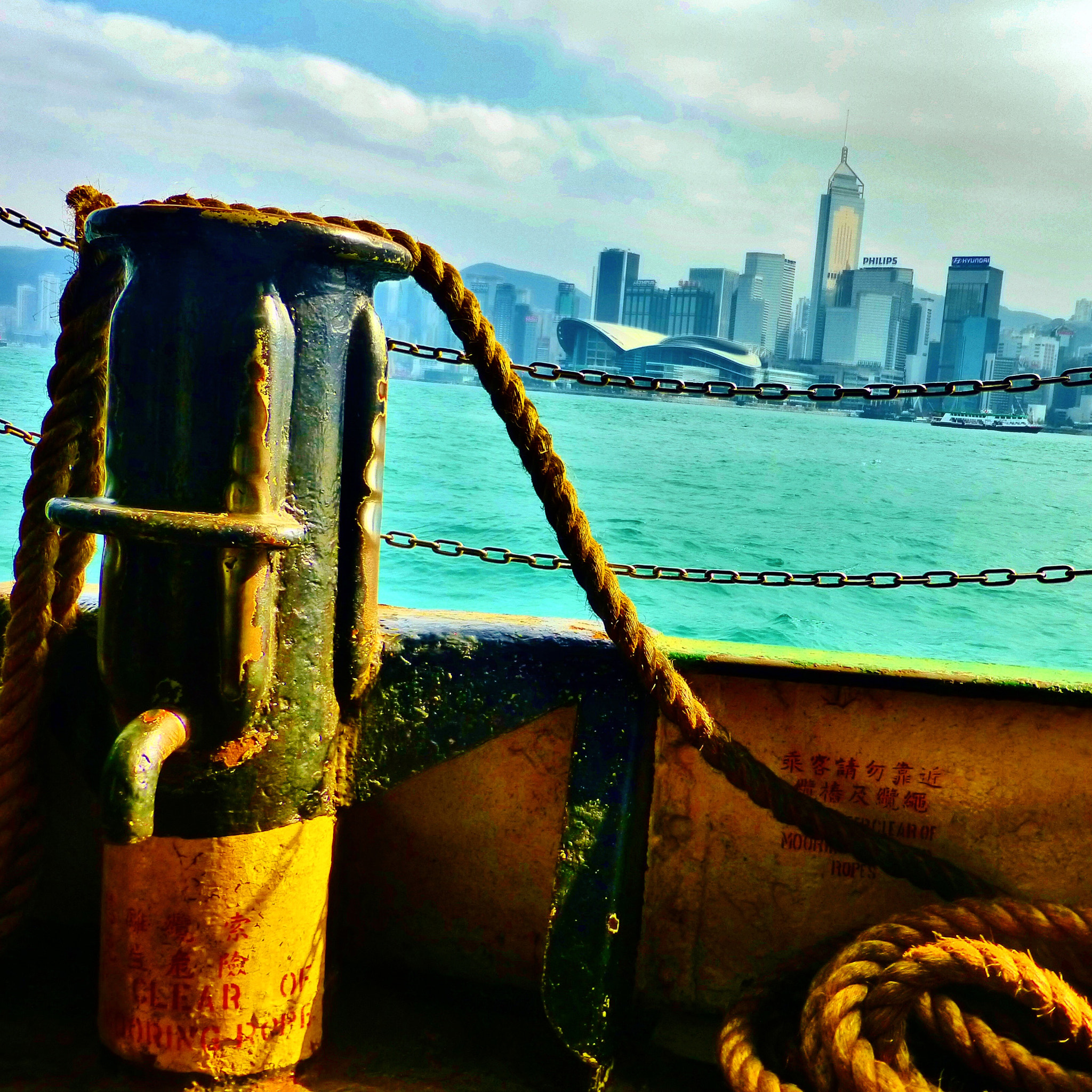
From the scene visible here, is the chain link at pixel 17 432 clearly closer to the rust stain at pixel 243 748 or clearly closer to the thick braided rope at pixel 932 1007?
the rust stain at pixel 243 748

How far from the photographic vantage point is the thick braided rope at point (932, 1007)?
1.84m

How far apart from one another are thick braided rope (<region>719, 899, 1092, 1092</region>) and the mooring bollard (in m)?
0.84

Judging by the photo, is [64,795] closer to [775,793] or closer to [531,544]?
[775,793]

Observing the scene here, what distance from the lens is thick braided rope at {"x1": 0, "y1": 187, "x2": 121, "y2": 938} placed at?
74.7 inches

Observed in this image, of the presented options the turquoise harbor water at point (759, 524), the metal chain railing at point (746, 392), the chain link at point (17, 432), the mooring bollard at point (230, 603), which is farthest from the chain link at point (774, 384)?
the turquoise harbor water at point (759, 524)

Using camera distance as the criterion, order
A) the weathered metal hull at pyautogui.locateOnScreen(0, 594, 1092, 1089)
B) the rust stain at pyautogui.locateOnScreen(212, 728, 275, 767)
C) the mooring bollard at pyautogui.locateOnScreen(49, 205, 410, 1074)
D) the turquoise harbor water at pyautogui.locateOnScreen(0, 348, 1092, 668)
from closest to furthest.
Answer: the mooring bollard at pyautogui.locateOnScreen(49, 205, 410, 1074) < the rust stain at pyautogui.locateOnScreen(212, 728, 275, 767) < the weathered metal hull at pyautogui.locateOnScreen(0, 594, 1092, 1089) < the turquoise harbor water at pyautogui.locateOnScreen(0, 348, 1092, 668)

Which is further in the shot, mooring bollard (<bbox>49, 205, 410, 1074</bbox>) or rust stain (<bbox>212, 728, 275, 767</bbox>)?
rust stain (<bbox>212, 728, 275, 767</bbox>)

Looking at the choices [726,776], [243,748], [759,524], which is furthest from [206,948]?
[759,524]

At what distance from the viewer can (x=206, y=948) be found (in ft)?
5.90

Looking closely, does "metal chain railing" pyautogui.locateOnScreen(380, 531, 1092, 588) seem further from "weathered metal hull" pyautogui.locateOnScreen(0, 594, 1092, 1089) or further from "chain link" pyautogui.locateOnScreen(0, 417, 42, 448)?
"chain link" pyautogui.locateOnScreen(0, 417, 42, 448)

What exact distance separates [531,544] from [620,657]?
2178cm

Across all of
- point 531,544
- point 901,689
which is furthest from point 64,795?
point 531,544

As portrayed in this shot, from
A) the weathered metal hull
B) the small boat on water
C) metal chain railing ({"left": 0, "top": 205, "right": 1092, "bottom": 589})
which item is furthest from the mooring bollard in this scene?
the small boat on water

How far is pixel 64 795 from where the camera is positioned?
2.29 m
